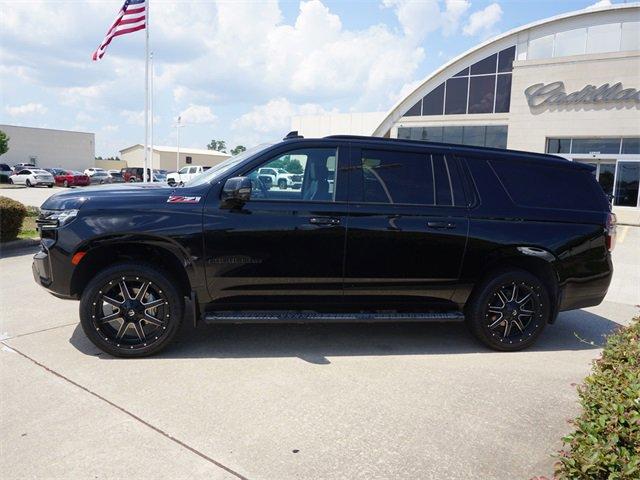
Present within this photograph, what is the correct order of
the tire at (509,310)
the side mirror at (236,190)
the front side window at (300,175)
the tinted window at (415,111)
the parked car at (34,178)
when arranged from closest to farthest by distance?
1. the side mirror at (236,190)
2. the front side window at (300,175)
3. the tire at (509,310)
4. the tinted window at (415,111)
5. the parked car at (34,178)

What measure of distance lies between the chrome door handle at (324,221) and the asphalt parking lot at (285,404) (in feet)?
3.96

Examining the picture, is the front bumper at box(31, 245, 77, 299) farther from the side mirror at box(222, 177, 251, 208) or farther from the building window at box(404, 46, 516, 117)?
the building window at box(404, 46, 516, 117)

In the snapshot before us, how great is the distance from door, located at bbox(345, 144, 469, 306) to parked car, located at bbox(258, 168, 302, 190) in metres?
0.49

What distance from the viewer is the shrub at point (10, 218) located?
29.9 ft

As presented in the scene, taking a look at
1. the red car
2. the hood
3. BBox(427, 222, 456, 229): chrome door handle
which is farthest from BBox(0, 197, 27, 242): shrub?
the red car

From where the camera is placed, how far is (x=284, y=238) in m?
4.34

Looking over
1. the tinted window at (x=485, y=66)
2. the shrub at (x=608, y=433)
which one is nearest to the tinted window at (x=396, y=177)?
the shrub at (x=608, y=433)

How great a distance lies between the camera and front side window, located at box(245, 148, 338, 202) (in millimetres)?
4465

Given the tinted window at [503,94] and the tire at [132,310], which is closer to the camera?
the tire at [132,310]

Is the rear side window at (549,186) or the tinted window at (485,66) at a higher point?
the tinted window at (485,66)

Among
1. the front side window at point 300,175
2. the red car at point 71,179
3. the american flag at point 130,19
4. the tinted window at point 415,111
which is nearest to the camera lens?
the front side window at point 300,175

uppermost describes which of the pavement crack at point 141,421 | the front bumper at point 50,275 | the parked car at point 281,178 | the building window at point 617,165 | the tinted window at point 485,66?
the tinted window at point 485,66

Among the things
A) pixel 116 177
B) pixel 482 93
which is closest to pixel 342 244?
pixel 482 93

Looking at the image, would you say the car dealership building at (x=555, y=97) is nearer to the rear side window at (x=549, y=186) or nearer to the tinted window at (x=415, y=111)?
the tinted window at (x=415, y=111)
